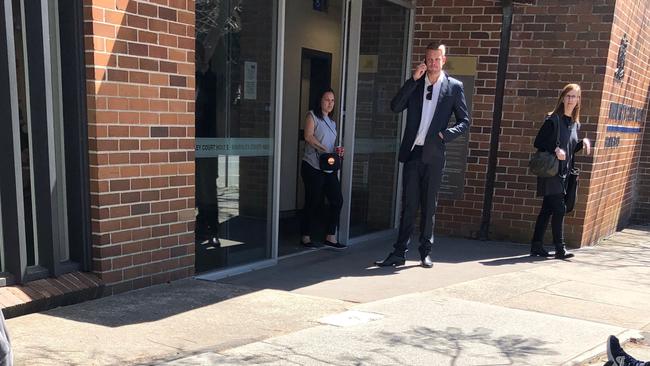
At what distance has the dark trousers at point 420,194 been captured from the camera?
5910 mm

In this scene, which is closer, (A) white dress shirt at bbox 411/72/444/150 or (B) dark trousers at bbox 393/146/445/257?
(A) white dress shirt at bbox 411/72/444/150

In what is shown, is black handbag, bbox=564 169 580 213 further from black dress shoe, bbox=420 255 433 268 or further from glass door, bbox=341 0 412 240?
glass door, bbox=341 0 412 240

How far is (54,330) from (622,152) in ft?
26.5

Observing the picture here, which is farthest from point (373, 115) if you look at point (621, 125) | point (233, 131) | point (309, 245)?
point (621, 125)

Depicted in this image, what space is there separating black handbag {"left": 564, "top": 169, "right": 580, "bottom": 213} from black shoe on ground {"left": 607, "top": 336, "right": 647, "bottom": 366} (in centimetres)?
346

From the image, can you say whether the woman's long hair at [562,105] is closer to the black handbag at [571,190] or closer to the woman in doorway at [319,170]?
the black handbag at [571,190]

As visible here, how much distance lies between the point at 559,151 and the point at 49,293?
5.21m

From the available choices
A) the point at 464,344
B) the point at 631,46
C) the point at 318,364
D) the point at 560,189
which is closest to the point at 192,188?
the point at 318,364

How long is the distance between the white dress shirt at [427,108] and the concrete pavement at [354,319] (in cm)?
139

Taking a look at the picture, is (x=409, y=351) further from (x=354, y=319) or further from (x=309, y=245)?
(x=309, y=245)

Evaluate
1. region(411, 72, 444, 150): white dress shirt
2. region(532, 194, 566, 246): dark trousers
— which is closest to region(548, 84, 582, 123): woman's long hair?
region(532, 194, 566, 246): dark trousers

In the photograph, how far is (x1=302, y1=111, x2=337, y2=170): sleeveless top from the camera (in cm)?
657

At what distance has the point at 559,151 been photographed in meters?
6.40

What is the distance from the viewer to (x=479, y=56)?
7508mm
